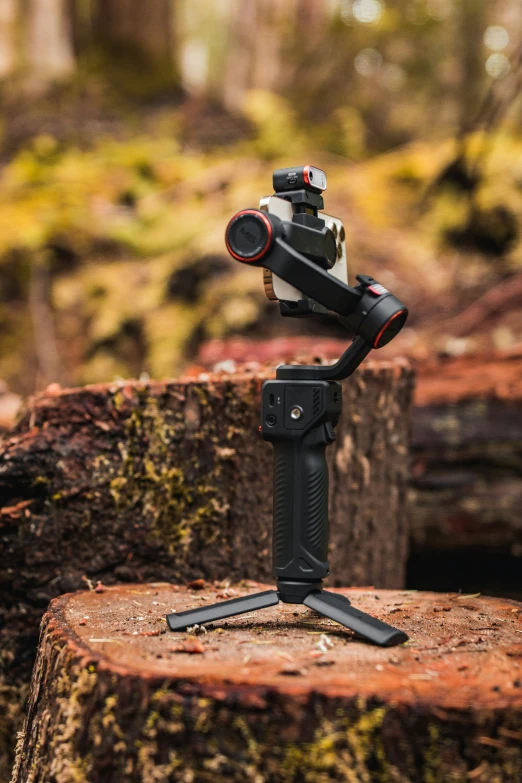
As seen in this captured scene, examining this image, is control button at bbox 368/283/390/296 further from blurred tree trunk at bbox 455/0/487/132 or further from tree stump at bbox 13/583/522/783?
blurred tree trunk at bbox 455/0/487/132

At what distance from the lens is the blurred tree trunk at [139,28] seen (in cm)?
1255

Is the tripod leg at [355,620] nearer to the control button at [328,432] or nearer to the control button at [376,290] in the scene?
the control button at [328,432]

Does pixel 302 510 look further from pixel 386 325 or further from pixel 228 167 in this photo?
pixel 228 167

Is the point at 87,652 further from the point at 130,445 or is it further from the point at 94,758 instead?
the point at 130,445

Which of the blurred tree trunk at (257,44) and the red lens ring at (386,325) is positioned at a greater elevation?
the blurred tree trunk at (257,44)

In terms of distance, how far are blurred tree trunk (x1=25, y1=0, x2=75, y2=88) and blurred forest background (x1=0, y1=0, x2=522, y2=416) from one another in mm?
33

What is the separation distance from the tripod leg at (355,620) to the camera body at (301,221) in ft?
2.99

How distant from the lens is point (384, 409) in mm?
3594

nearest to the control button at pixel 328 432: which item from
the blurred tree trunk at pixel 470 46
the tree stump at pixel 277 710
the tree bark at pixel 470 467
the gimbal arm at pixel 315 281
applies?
the gimbal arm at pixel 315 281

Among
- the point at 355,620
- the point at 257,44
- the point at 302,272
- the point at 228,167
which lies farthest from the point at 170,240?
the point at 257,44

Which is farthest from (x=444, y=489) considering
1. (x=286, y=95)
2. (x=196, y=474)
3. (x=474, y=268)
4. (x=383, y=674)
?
(x=286, y=95)

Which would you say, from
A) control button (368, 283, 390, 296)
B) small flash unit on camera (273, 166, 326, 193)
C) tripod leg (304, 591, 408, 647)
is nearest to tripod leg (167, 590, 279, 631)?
tripod leg (304, 591, 408, 647)

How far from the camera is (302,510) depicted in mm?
2260

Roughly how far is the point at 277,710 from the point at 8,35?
13.5 m
